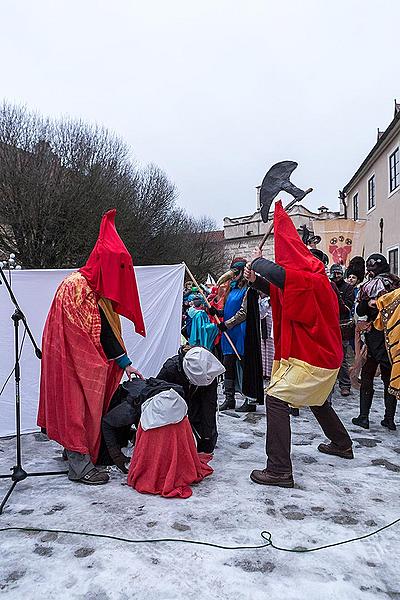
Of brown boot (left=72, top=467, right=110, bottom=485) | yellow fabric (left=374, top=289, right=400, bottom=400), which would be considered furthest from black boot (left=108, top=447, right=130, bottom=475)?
yellow fabric (left=374, top=289, right=400, bottom=400)

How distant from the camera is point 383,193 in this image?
1662cm

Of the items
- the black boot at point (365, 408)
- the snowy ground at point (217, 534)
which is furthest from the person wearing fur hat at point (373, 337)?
Answer: the snowy ground at point (217, 534)

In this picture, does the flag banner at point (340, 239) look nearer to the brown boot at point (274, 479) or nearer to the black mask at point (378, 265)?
the black mask at point (378, 265)

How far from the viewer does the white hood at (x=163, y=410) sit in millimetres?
3408

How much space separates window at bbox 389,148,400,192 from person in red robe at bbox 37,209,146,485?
1344 cm

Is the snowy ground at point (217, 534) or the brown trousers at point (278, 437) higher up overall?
the brown trousers at point (278, 437)

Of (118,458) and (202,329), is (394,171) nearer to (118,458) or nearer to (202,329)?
(202,329)

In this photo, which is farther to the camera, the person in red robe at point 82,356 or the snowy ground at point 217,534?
the person in red robe at point 82,356

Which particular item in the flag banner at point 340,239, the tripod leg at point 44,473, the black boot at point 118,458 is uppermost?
the flag banner at point 340,239

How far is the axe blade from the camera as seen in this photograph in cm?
380

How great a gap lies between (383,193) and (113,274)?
594 inches

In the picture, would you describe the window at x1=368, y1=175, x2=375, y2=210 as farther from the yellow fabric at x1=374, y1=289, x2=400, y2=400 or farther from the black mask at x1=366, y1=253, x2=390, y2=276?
the yellow fabric at x1=374, y1=289, x2=400, y2=400

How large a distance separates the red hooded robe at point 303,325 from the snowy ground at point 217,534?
0.71 m

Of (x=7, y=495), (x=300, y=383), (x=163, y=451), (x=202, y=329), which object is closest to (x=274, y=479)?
(x=300, y=383)
